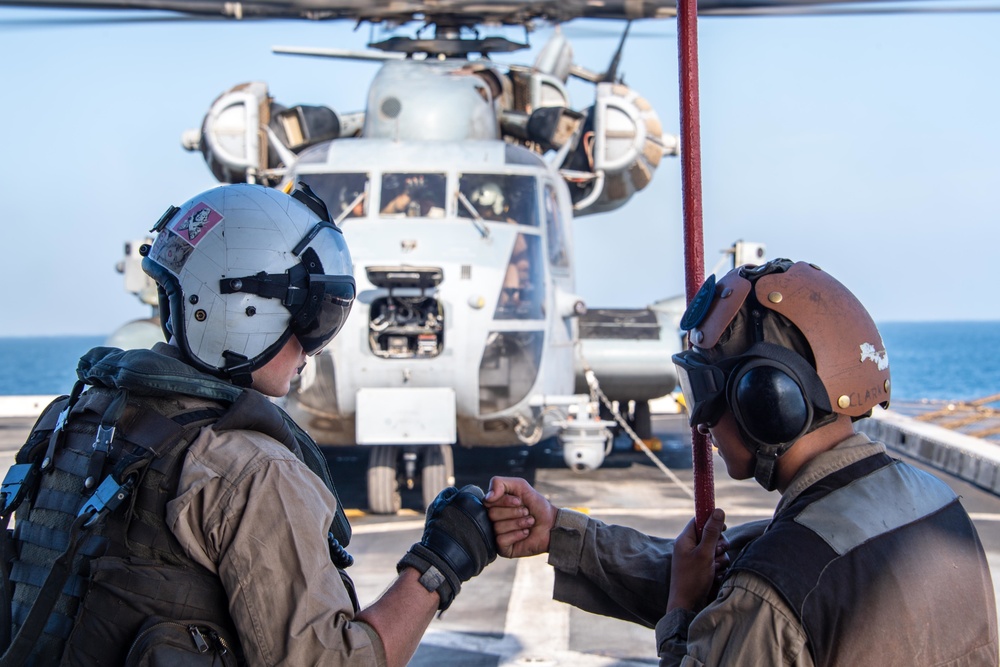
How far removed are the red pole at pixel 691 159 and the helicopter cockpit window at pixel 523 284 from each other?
588 centimetres

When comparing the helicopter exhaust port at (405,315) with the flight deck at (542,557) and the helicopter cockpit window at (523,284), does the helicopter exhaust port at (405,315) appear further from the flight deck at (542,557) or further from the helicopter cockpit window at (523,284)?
the flight deck at (542,557)

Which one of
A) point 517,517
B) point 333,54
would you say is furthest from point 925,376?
point 517,517

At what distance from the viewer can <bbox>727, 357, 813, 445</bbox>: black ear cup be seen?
7.09ft

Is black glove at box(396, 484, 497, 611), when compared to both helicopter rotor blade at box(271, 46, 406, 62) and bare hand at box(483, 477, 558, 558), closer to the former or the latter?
bare hand at box(483, 477, 558, 558)

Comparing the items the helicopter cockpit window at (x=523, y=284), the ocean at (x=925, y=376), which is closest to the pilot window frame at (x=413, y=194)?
the helicopter cockpit window at (x=523, y=284)

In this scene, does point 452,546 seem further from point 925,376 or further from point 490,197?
point 925,376

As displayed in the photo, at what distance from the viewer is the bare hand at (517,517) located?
2736 millimetres

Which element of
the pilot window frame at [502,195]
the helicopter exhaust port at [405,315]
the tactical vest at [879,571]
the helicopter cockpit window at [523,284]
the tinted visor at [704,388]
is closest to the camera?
the tactical vest at [879,571]

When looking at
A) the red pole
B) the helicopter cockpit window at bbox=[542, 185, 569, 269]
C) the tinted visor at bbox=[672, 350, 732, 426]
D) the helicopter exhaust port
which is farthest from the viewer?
the helicopter cockpit window at bbox=[542, 185, 569, 269]

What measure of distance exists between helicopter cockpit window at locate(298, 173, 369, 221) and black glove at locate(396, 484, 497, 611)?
21.1 ft

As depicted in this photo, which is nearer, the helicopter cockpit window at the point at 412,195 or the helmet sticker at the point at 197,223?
the helmet sticker at the point at 197,223

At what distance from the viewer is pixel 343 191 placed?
354 inches

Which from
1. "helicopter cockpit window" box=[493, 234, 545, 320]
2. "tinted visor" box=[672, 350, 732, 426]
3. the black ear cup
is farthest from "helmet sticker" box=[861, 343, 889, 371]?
"helicopter cockpit window" box=[493, 234, 545, 320]

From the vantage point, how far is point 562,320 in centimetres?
953
